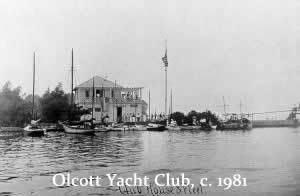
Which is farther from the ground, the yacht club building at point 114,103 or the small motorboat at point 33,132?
the yacht club building at point 114,103

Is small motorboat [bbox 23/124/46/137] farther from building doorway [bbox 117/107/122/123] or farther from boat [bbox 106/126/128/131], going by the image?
building doorway [bbox 117/107/122/123]

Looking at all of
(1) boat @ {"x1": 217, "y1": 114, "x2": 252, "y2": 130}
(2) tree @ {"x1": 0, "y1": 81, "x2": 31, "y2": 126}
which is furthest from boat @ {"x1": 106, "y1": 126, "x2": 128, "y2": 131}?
(1) boat @ {"x1": 217, "y1": 114, "x2": 252, "y2": 130}

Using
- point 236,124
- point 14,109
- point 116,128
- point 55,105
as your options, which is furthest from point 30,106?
point 236,124

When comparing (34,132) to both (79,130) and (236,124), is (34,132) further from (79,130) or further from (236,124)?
(236,124)

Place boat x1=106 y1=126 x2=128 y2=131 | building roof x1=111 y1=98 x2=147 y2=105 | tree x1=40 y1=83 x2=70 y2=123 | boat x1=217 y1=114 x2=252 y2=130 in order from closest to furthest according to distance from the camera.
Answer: tree x1=40 y1=83 x2=70 y2=123 < boat x1=106 y1=126 x2=128 y2=131 < building roof x1=111 y1=98 x2=147 y2=105 < boat x1=217 y1=114 x2=252 y2=130

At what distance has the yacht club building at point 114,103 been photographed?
48.5m

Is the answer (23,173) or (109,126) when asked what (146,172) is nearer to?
(23,173)

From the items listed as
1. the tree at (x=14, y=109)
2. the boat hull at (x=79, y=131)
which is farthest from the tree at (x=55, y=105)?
the tree at (x=14, y=109)

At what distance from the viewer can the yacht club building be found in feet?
159

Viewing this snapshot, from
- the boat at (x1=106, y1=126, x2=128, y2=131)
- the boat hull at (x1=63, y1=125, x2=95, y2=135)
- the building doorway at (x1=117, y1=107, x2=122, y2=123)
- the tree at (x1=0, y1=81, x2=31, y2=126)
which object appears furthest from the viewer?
the building doorway at (x1=117, y1=107, x2=122, y2=123)

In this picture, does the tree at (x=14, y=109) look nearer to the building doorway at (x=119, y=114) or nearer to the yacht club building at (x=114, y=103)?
the yacht club building at (x=114, y=103)

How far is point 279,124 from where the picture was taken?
80750 mm

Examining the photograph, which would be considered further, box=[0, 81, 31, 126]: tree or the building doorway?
the building doorway

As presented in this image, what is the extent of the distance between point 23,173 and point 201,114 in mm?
53218
